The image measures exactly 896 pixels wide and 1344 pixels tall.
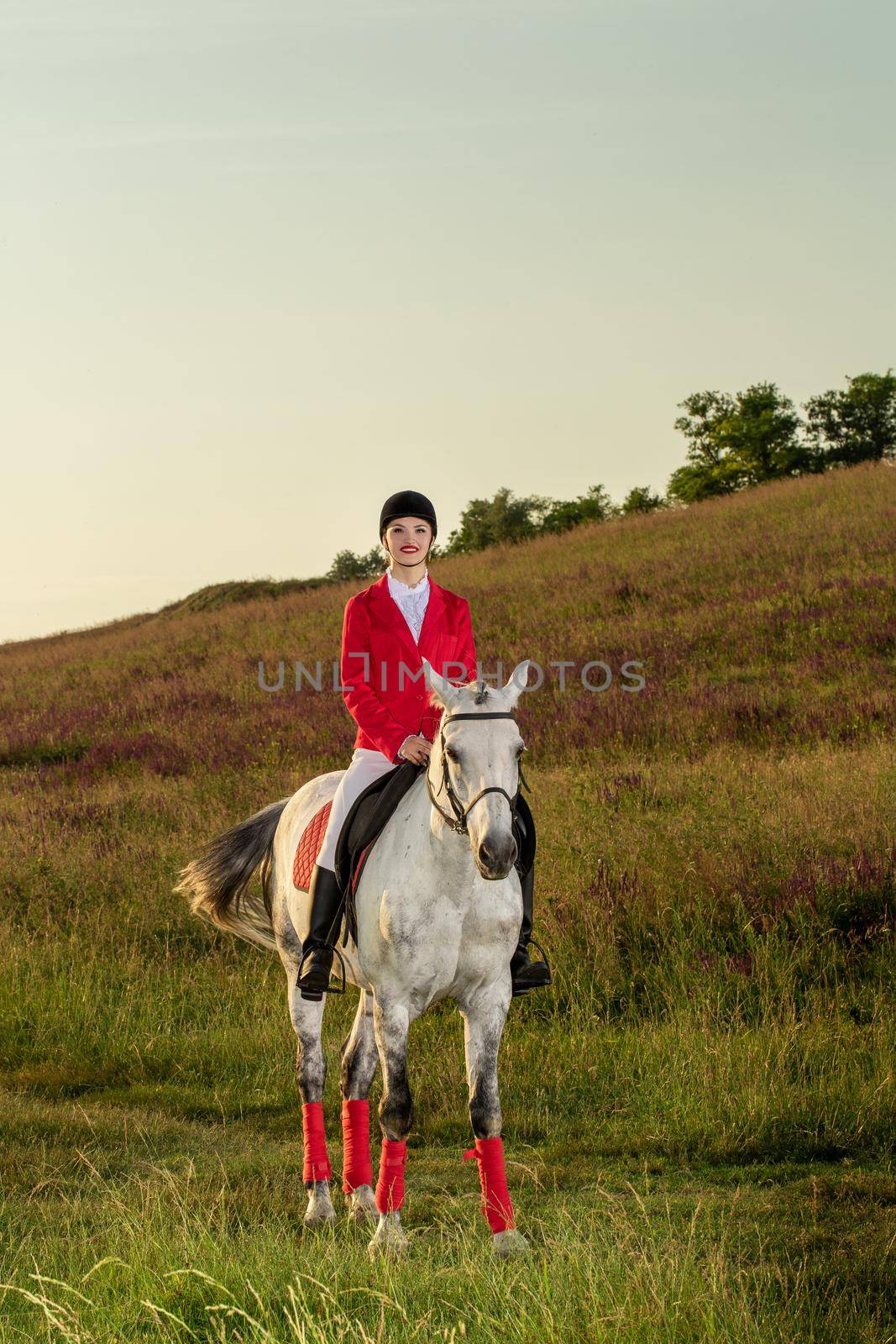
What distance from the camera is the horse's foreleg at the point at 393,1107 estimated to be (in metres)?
4.99

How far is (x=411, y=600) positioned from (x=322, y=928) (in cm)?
171

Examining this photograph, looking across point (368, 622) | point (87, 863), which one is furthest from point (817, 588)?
point (368, 622)

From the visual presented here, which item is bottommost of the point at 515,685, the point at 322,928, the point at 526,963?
the point at 526,963

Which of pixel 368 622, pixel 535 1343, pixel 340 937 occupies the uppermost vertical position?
pixel 368 622

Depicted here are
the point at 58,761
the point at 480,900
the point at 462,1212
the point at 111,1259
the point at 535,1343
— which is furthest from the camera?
the point at 58,761

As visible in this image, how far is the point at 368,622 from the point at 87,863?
24.8ft

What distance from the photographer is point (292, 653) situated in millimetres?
23672

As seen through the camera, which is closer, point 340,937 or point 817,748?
point 340,937

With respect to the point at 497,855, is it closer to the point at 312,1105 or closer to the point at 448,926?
the point at 448,926

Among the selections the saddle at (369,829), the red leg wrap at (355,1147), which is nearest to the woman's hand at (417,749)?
the saddle at (369,829)

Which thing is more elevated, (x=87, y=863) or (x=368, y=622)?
(x=368, y=622)

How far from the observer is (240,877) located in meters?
7.15

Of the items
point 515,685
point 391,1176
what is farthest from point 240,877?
point 515,685

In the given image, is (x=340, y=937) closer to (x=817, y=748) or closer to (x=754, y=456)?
(x=817, y=748)
